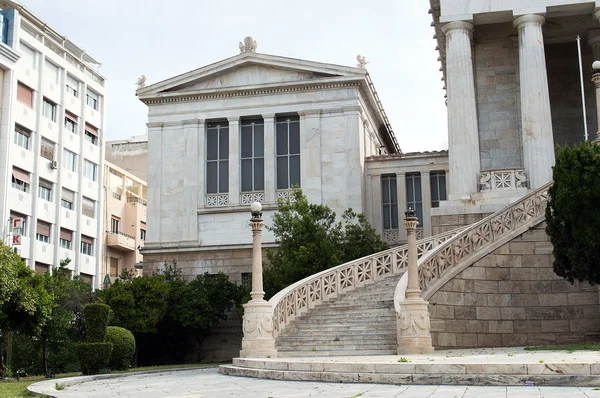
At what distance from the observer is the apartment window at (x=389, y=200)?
134ft

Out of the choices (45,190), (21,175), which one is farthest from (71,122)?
(21,175)

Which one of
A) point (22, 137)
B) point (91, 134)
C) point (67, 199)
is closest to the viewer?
point (22, 137)

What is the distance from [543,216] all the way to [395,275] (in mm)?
4989

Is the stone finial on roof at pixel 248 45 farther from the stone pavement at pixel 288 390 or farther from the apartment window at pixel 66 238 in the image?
the stone pavement at pixel 288 390

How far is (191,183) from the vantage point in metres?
41.5

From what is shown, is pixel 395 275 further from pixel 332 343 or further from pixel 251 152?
pixel 251 152

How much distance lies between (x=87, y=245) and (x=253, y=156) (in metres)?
23.1

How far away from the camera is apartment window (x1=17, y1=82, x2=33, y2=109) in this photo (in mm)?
52281

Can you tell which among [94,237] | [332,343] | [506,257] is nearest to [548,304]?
[506,257]

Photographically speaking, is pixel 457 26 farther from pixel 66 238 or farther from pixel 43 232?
pixel 66 238

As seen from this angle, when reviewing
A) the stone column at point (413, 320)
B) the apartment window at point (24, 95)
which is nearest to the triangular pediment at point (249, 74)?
the apartment window at point (24, 95)

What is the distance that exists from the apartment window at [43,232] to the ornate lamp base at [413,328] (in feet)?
127

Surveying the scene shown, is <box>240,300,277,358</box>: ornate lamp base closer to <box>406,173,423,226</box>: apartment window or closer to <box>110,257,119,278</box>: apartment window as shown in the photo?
<box>406,173,423,226</box>: apartment window

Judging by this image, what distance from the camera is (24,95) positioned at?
5300cm
